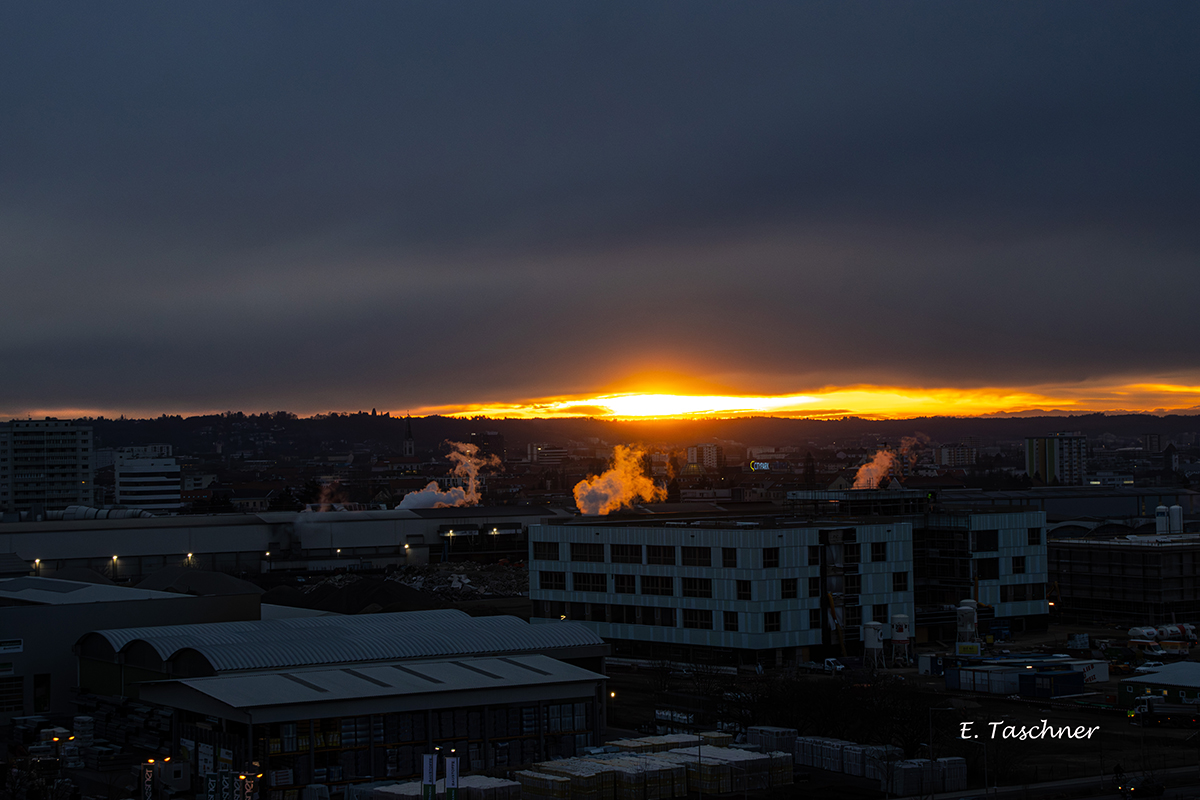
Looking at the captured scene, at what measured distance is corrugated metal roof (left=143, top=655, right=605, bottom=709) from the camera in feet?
128

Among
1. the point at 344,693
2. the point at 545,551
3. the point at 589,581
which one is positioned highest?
the point at 545,551

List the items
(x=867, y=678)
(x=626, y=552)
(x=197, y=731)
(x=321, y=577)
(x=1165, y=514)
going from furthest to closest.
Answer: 1. (x=321, y=577)
2. (x=1165, y=514)
3. (x=626, y=552)
4. (x=867, y=678)
5. (x=197, y=731)

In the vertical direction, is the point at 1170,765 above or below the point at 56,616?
below

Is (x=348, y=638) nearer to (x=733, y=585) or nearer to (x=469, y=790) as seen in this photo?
(x=469, y=790)

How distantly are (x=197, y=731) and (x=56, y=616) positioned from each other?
13.5m

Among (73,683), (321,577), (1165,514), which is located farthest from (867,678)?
(321,577)

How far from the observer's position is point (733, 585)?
65.4m

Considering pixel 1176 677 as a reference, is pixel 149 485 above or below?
above

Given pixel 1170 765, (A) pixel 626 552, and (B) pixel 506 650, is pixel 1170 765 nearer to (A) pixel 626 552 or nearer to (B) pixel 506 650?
(B) pixel 506 650

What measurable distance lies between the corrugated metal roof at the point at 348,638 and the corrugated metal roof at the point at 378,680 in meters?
1.11

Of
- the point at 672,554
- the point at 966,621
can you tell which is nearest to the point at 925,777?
the point at 672,554

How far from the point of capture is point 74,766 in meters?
42.5

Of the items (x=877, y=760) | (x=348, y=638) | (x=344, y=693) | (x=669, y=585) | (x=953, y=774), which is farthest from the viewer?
(x=669, y=585)

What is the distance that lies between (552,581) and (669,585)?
9.72m
